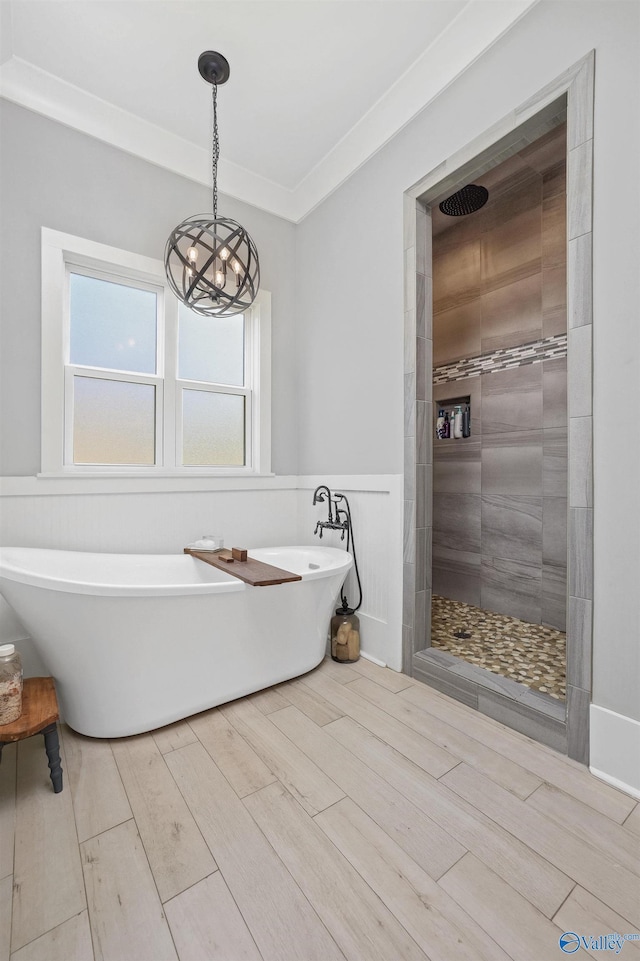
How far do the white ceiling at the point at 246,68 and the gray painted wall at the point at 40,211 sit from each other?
0.10m

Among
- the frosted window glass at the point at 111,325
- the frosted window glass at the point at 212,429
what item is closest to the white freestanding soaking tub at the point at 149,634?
the frosted window glass at the point at 212,429

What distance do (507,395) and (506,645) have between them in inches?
64.0

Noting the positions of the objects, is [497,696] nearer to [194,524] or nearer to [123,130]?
[194,524]

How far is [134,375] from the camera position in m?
2.38

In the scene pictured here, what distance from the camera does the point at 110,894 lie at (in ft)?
3.26

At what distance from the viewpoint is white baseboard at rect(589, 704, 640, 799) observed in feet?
4.25

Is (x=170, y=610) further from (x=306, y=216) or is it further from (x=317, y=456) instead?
(x=306, y=216)

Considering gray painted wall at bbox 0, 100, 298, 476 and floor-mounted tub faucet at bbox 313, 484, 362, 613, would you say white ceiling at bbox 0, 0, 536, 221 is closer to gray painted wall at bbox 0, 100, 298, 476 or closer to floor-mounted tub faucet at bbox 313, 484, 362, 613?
gray painted wall at bbox 0, 100, 298, 476

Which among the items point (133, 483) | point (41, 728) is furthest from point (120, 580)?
point (41, 728)

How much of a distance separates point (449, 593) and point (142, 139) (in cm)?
352

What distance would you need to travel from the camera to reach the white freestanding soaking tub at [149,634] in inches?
56.2

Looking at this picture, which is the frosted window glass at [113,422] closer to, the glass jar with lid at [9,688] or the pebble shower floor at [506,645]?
the glass jar with lid at [9,688]

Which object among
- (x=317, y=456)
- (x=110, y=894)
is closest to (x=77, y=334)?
(x=317, y=456)

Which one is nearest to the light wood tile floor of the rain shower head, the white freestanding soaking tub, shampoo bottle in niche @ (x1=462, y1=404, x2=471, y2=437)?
the white freestanding soaking tub
